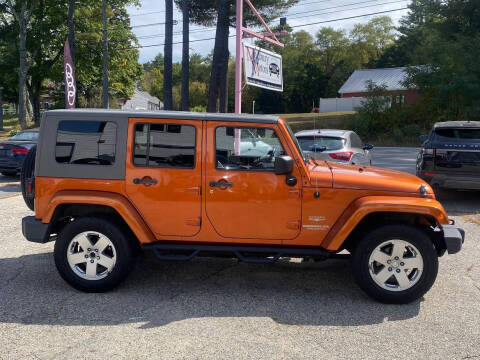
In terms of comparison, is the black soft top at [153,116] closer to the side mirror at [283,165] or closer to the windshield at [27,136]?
the side mirror at [283,165]

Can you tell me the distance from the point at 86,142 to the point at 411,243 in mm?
3371

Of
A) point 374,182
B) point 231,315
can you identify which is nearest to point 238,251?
point 231,315

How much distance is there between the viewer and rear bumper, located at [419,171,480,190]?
29.2ft

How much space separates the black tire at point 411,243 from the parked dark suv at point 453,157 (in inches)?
203

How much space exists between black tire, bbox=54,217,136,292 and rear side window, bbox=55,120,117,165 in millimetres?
614

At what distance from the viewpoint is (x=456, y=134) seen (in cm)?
927

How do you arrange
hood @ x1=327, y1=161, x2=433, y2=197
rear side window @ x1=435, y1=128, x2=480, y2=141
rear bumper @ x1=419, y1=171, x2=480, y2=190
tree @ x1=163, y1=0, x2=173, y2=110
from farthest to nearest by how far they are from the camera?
tree @ x1=163, y1=0, x2=173, y2=110, rear side window @ x1=435, y1=128, x2=480, y2=141, rear bumper @ x1=419, y1=171, x2=480, y2=190, hood @ x1=327, y1=161, x2=433, y2=197

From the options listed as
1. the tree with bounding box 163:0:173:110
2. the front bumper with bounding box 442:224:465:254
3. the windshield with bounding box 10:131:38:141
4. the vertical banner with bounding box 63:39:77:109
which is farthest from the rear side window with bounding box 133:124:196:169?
the tree with bounding box 163:0:173:110

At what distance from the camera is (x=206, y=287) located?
4922 mm

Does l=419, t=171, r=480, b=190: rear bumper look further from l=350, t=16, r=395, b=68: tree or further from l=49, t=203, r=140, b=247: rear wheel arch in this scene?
l=350, t=16, r=395, b=68: tree

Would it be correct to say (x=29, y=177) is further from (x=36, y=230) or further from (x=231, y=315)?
(x=231, y=315)

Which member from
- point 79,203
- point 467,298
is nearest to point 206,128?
point 79,203

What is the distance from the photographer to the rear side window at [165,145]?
181 inches

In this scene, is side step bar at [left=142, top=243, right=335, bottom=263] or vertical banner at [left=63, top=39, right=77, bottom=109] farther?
vertical banner at [left=63, top=39, right=77, bottom=109]
